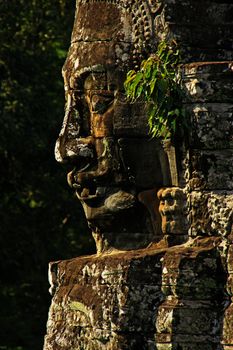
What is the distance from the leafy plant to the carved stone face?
0.32 meters

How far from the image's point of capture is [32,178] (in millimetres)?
31156

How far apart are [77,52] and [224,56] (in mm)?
1354

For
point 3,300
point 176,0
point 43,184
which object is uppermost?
point 176,0

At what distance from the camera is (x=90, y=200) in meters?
15.0

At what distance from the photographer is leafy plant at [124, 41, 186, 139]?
46.3 feet

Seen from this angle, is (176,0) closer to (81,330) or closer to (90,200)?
(90,200)

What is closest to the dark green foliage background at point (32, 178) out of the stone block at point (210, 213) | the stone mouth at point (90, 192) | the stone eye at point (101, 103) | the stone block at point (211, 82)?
the stone mouth at point (90, 192)

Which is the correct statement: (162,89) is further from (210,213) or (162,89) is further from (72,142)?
(72,142)

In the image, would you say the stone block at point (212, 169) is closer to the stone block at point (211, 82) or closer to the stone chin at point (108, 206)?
the stone block at point (211, 82)

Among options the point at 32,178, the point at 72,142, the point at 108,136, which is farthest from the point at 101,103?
the point at 32,178

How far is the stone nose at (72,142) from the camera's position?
1490 centimetres

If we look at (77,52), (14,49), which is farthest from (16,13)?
(77,52)

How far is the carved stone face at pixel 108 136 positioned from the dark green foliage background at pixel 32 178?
14.4 m

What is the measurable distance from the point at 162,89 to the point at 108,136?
2.78ft
